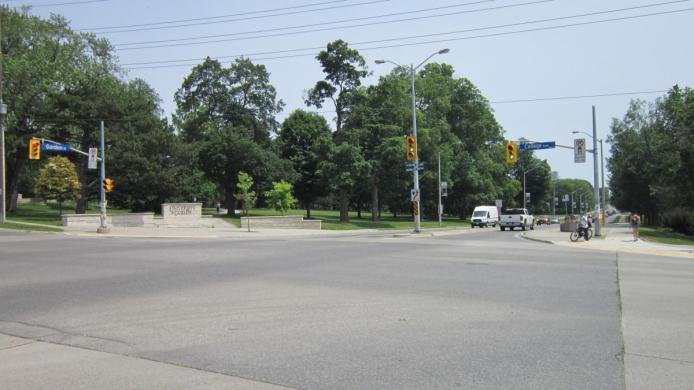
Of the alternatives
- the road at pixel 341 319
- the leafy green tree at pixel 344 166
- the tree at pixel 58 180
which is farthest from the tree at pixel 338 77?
the road at pixel 341 319

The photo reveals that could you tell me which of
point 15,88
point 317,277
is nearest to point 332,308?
point 317,277

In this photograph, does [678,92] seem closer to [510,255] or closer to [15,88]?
[510,255]

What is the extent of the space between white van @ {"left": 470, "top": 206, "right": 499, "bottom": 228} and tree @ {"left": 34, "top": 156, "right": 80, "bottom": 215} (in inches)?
1590

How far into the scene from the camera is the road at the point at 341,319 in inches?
215

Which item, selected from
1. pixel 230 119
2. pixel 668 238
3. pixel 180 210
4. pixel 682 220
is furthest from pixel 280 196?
pixel 682 220

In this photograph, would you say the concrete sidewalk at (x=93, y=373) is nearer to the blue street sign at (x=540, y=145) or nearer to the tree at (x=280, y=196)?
the blue street sign at (x=540, y=145)

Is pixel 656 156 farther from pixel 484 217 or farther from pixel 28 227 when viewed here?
pixel 28 227

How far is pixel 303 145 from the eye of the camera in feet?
Answer: 232

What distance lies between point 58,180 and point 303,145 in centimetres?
3184

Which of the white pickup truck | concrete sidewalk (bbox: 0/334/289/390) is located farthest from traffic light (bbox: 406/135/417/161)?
concrete sidewalk (bbox: 0/334/289/390)

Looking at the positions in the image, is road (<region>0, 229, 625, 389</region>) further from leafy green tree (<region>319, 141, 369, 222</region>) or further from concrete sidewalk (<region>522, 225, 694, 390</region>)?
leafy green tree (<region>319, 141, 369, 222</region>)

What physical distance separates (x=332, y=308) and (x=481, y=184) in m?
64.4

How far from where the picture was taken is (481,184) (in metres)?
70.4

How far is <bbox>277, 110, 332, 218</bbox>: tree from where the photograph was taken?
225 feet
